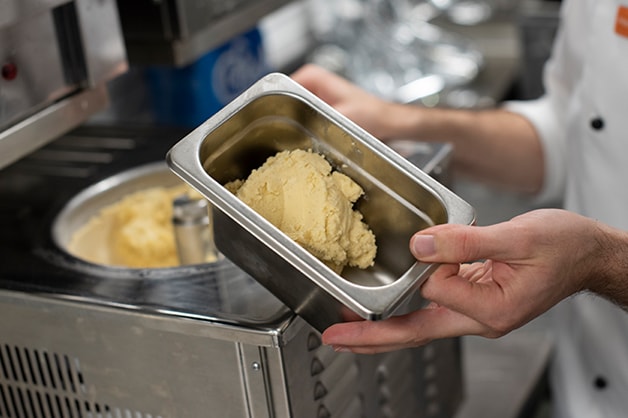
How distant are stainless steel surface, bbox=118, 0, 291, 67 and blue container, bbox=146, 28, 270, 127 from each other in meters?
0.35

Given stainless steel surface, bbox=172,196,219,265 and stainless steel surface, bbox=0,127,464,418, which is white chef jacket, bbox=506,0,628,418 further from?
stainless steel surface, bbox=172,196,219,265

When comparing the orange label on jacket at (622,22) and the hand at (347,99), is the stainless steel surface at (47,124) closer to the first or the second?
the hand at (347,99)

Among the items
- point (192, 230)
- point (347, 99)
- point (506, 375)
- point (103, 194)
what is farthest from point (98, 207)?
point (506, 375)

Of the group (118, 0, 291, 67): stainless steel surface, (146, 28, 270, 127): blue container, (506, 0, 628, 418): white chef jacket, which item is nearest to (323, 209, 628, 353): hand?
(506, 0, 628, 418): white chef jacket

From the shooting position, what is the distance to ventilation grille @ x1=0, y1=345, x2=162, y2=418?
1033 millimetres

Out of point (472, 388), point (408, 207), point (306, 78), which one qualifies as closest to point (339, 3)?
point (306, 78)

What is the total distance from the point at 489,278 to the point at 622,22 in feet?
2.13

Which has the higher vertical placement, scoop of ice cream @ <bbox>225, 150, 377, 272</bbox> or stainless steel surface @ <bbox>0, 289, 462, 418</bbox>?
scoop of ice cream @ <bbox>225, 150, 377, 272</bbox>

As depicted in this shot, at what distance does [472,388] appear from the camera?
154 cm

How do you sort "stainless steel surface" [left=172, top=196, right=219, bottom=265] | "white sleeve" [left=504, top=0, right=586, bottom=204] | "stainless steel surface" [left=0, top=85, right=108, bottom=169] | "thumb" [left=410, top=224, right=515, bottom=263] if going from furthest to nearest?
"white sleeve" [left=504, top=0, right=586, bottom=204], "stainless steel surface" [left=172, top=196, right=219, bottom=265], "stainless steel surface" [left=0, top=85, right=108, bottom=169], "thumb" [left=410, top=224, right=515, bottom=263]

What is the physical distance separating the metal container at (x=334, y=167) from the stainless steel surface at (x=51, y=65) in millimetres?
307

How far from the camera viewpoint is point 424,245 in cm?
79

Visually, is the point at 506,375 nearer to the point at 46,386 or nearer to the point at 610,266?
the point at 610,266

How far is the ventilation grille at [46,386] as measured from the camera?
103cm
